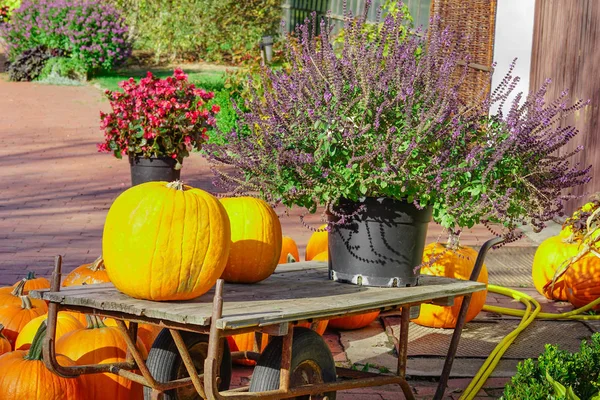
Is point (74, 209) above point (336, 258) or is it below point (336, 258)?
below

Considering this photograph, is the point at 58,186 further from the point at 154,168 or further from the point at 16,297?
the point at 16,297

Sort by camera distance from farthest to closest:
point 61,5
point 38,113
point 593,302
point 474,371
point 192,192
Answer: point 61,5 < point 38,113 < point 593,302 < point 474,371 < point 192,192

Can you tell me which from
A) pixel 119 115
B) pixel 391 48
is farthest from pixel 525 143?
pixel 119 115

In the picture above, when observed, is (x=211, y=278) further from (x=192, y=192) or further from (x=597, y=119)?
(x=597, y=119)

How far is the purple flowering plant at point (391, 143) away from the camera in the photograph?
11.2 ft

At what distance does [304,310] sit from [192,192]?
602mm

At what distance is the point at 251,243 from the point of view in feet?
11.6

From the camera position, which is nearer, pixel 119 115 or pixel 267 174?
pixel 267 174

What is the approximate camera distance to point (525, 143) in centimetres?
364

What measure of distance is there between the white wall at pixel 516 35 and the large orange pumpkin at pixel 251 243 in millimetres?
7216

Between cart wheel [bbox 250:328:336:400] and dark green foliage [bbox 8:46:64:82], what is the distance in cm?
1690

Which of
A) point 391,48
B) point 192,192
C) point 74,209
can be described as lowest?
point 74,209

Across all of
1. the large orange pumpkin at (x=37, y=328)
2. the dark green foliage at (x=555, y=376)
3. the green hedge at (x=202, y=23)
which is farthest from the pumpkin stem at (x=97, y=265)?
the green hedge at (x=202, y=23)

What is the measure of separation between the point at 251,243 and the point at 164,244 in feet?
2.01
